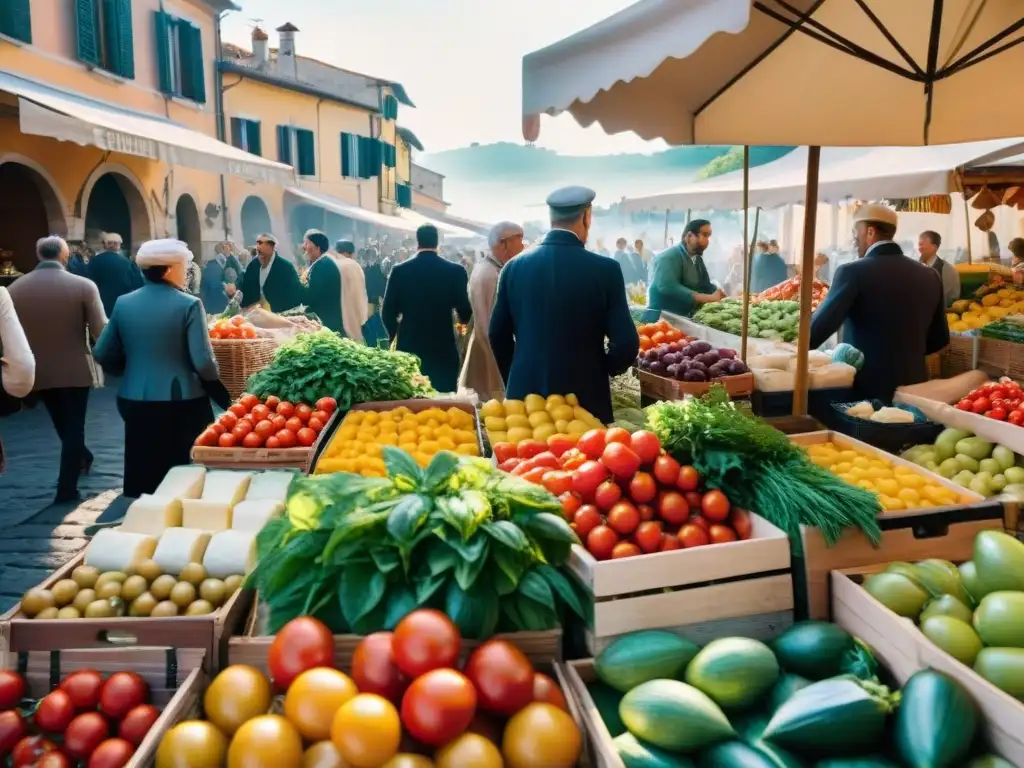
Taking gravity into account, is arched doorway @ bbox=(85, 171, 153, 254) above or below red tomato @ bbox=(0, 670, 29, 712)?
above

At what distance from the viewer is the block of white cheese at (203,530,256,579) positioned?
2.85m

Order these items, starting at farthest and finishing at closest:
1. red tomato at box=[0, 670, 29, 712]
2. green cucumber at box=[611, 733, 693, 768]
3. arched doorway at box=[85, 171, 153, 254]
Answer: arched doorway at box=[85, 171, 153, 254] < red tomato at box=[0, 670, 29, 712] < green cucumber at box=[611, 733, 693, 768]

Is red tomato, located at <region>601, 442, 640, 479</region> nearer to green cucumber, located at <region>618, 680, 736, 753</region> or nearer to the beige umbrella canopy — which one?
green cucumber, located at <region>618, 680, 736, 753</region>

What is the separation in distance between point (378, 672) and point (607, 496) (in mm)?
919

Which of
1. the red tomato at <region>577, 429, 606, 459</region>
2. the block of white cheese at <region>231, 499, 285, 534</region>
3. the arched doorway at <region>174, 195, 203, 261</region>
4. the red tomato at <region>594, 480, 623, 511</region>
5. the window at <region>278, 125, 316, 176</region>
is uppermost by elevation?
the window at <region>278, 125, 316, 176</region>

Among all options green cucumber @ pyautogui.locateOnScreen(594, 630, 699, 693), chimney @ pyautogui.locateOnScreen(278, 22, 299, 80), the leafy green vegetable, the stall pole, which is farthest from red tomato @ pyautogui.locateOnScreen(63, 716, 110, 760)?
chimney @ pyautogui.locateOnScreen(278, 22, 299, 80)

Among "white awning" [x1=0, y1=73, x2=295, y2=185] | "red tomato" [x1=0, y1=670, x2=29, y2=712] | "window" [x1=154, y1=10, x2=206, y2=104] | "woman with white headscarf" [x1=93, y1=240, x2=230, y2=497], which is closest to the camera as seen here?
"red tomato" [x1=0, y1=670, x2=29, y2=712]

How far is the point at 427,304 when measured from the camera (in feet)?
21.7

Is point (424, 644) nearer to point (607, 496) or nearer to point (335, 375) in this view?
point (607, 496)

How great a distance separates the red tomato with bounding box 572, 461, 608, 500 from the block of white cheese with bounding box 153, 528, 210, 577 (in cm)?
128

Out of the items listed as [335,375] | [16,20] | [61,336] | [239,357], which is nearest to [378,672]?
[335,375]

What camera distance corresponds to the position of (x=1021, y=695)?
1.91m

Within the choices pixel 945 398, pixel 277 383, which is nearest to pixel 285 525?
pixel 277 383

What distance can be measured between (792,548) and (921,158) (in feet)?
25.1
